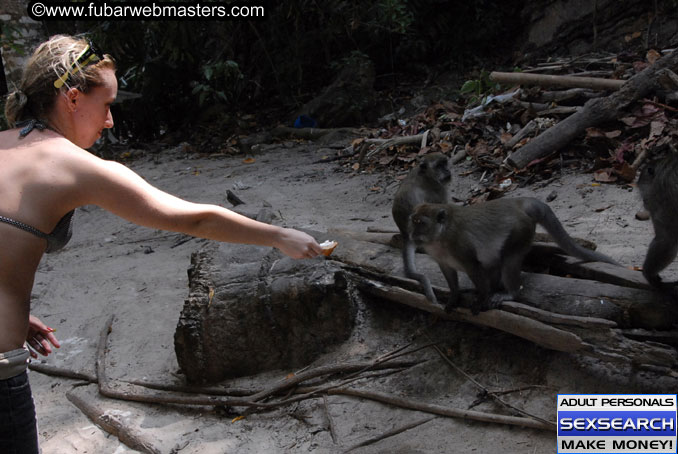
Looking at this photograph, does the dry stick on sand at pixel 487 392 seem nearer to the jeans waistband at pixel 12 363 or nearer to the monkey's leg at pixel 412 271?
the monkey's leg at pixel 412 271

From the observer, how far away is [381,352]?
159 inches

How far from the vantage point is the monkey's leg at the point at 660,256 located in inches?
122

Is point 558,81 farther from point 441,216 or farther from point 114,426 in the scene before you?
point 114,426

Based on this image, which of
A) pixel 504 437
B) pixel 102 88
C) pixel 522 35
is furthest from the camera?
pixel 522 35

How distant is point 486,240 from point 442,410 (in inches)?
41.1

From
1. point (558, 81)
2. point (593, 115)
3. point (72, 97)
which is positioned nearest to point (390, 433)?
point (72, 97)

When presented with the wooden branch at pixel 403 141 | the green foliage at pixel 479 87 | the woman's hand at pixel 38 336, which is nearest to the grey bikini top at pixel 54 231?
the woman's hand at pixel 38 336

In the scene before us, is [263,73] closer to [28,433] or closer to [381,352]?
[381,352]

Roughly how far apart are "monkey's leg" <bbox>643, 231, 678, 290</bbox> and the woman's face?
2.69 m

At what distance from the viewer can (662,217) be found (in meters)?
3.20

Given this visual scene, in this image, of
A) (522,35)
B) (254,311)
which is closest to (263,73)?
(522,35)

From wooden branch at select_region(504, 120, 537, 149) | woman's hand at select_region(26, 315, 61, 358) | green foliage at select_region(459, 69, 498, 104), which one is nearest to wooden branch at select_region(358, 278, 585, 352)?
woman's hand at select_region(26, 315, 61, 358)

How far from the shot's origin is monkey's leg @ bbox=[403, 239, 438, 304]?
12.4ft

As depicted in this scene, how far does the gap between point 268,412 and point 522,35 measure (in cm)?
1060
